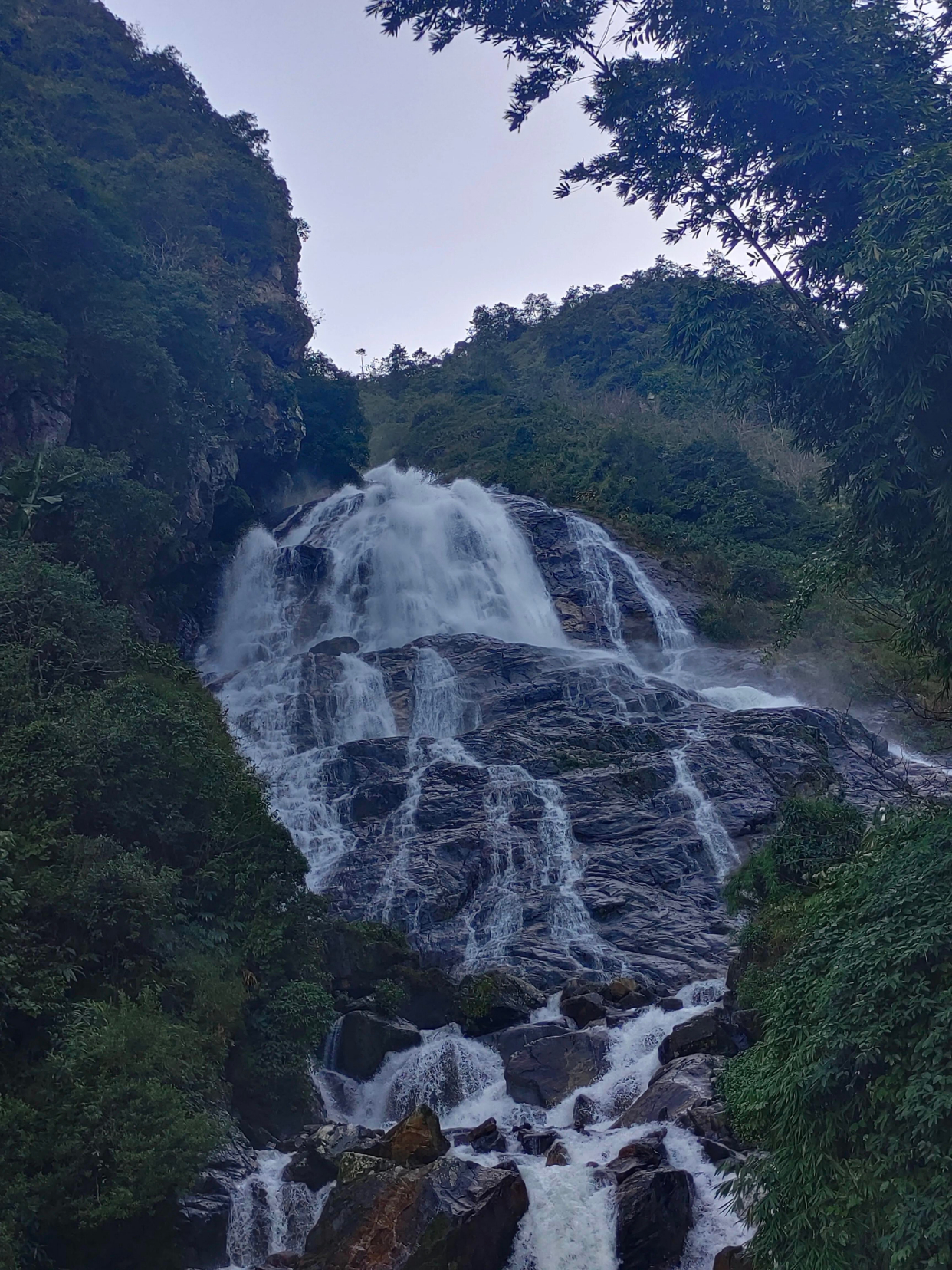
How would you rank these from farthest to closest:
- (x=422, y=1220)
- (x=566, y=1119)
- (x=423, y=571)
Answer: (x=423, y=571)
(x=566, y=1119)
(x=422, y=1220)

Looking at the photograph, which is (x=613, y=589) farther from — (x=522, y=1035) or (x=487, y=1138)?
(x=487, y=1138)

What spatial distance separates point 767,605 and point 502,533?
9.69 m

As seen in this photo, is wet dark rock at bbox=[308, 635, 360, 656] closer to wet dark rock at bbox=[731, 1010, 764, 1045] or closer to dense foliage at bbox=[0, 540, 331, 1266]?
dense foliage at bbox=[0, 540, 331, 1266]

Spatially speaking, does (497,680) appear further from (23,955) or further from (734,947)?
(23,955)

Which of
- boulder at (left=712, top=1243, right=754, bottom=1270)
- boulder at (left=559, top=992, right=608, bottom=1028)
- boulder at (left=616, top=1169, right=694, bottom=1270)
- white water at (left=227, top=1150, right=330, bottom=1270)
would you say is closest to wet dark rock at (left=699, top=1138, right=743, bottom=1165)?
boulder at (left=616, top=1169, right=694, bottom=1270)

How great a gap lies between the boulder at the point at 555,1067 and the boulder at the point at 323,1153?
2582mm

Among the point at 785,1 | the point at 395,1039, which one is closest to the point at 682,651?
the point at 395,1039

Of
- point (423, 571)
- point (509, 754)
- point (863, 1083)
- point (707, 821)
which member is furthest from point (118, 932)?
point (423, 571)

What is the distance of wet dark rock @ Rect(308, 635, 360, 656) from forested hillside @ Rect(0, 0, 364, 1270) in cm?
466

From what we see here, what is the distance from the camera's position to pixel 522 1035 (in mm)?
13703

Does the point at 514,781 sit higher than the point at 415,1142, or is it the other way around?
the point at 514,781

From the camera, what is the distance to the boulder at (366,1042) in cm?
1382

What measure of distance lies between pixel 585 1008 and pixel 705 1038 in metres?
2.44

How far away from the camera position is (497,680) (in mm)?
24375
